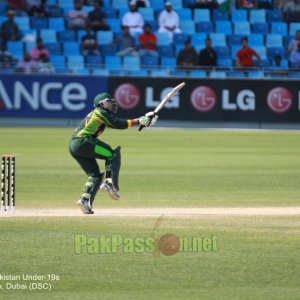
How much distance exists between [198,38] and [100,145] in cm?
1937

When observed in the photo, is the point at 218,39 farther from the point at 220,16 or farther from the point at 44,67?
the point at 44,67

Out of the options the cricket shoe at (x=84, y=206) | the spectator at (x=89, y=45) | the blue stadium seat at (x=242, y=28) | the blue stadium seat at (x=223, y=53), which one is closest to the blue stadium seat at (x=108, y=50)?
the spectator at (x=89, y=45)

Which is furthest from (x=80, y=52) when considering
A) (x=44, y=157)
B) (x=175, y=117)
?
(x=44, y=157)

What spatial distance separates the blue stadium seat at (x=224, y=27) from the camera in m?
32.5

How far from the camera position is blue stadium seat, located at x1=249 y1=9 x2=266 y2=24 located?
108ft

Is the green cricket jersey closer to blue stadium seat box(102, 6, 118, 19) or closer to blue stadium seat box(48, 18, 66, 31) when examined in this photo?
blue stadium seat box(48, 18, 66, 31)

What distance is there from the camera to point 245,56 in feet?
97.5

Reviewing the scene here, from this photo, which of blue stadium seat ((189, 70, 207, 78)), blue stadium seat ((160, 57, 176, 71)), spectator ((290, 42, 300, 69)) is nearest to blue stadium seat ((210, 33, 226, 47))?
blue stadium seat ((160, 57, 176, 71))

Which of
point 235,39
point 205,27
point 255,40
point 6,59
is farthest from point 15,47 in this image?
point 255,40

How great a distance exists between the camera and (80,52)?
3056 cm

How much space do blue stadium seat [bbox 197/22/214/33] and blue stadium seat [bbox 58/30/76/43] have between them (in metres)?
3.93

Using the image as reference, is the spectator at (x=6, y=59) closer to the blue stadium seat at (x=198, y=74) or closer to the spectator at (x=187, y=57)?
the spectator at (x=187, y=57)

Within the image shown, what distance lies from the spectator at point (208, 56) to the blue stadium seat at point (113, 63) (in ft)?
7.68

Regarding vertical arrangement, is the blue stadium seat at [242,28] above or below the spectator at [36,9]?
below
